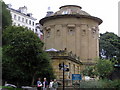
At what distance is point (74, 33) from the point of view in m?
58.9

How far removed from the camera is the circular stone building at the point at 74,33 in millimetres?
58656

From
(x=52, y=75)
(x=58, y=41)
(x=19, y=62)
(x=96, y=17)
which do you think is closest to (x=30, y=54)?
(x=19, y=62)

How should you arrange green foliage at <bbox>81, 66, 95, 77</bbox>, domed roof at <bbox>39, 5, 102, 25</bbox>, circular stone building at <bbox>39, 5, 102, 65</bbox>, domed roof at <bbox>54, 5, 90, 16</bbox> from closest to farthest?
green foliage at <bbox>81, 66, 95, 77</bbox> < domed roof at <bbox>39, 5, 102, 25</bbox> < circular stone building at <bbox>39, 5, 102, 65</bbox> < domed roof at <bbox>54, 5, 90, 16</bbox>

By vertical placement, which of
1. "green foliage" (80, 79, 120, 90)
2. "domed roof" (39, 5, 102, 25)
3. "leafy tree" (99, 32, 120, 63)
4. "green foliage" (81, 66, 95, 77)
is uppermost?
"domed roof" (39, 5, 102, 25)

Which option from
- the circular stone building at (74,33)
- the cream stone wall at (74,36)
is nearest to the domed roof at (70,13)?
the circular stone building at (74,33)

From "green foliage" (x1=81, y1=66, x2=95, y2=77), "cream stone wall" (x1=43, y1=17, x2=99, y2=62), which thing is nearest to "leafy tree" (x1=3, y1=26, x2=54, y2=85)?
"green foliage" (x1=81, y1=66, x2=95, y2=77)

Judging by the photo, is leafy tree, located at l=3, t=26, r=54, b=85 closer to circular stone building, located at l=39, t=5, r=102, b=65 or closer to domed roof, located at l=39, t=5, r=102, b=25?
circular stone building, located at l=39, t=5, r=102, b=65

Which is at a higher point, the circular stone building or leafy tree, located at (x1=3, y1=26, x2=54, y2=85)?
the circular stone building

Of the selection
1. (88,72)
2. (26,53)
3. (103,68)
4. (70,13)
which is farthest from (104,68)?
(26,53)

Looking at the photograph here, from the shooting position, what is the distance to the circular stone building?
5866 centimetres

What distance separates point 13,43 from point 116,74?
Answer: 14.5 meters

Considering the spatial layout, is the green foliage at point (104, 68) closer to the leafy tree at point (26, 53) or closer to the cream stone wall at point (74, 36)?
the cream stone wall at point (74, 36)

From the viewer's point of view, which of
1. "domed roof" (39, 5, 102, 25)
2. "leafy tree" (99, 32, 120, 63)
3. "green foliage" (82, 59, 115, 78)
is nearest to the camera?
"green foliage" (82, 59, 115, 78)

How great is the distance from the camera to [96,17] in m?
60.3
